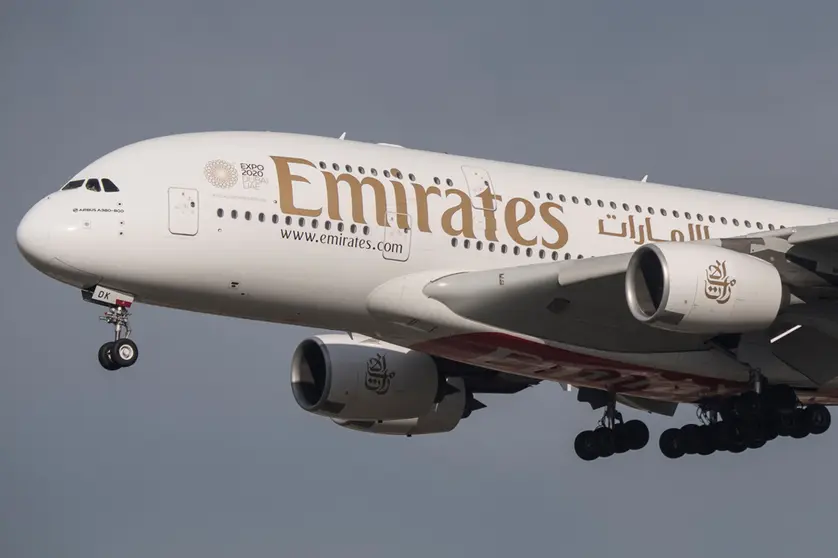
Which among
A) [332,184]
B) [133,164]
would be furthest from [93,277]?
[332,184]

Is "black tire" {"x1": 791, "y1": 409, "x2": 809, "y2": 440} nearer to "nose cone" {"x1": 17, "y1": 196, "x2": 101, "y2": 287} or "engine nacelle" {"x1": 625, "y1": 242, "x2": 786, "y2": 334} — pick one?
"engine nacelle" {"x1": 625, "y1": 242, "x2": 786, "y2": 334}

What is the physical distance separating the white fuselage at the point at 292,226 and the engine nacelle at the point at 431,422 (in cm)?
498

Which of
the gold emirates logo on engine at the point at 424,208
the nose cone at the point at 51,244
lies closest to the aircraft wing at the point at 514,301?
the gold emirates logo on engine at the point at 424,208

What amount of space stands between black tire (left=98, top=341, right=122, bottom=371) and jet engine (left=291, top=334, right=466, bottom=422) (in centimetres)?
713

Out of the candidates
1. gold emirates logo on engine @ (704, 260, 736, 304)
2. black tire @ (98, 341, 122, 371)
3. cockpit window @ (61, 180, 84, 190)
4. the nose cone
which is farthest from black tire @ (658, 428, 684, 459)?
cockpit window @ (61, 180, 84, 190)

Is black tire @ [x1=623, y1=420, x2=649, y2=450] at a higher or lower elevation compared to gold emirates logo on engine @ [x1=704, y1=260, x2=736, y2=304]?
lower

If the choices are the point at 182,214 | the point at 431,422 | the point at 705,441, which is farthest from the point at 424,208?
the point at 705,441

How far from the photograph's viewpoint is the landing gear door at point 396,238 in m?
37.1

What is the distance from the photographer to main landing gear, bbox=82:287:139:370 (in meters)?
36.4

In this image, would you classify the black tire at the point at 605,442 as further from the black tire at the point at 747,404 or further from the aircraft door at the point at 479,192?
the aircraft door at the point at 479,192

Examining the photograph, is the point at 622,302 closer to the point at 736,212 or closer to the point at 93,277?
the point at 736,212

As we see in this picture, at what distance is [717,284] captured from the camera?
35281 mm

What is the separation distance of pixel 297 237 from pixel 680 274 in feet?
22.0

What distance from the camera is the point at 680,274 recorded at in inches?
1380
